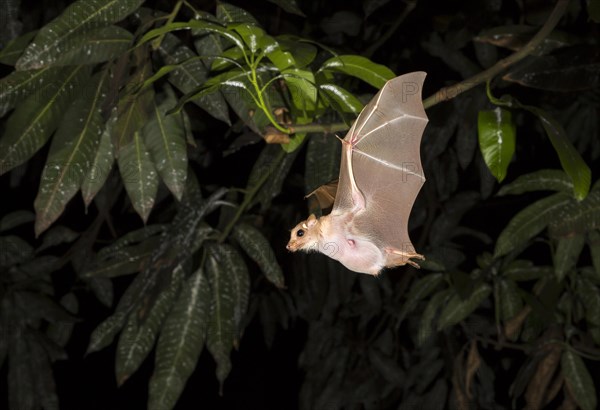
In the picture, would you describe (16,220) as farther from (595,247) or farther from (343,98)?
(595,247)

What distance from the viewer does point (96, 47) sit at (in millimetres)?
1294

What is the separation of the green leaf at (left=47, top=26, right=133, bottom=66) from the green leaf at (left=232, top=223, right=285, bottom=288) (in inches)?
27.1

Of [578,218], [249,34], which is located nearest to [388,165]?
[249,34]

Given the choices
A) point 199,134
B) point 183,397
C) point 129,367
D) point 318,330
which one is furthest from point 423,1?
point 183,397

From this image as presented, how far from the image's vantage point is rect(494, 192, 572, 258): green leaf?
6.09 feet

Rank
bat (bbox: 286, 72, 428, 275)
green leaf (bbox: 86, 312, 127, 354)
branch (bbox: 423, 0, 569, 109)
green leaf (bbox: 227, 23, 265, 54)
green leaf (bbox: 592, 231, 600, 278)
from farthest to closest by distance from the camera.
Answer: green leaf (bbox: 592, 231, 600, 278)
green leaf (bbox: 86, 312, 127, 354)
green leaf (bbox: 227, 23, 265, 54)
branch (bbox: 423, 0, 569, 109)
bat (bbox: 286, 72, 428, 275)

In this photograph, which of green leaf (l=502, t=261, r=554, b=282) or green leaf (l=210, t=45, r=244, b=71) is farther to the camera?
green leaf (l=502, t=261, r=554, b=282)

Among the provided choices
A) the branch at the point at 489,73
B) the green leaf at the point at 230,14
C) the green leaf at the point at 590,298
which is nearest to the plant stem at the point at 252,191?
the green leaf at the point at 230,14

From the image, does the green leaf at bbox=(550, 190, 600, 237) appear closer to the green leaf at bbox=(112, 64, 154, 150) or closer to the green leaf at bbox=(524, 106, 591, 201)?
the green leaf at bbox=(524, 106, 591, 201)

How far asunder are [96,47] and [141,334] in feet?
2.58

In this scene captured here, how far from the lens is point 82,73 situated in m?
1.37

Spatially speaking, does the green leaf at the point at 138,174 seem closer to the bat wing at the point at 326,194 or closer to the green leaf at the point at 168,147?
the green leaf at the point at 168,147

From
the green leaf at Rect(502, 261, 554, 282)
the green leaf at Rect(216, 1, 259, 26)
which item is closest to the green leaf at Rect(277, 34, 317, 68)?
the green leaf at Rect(216, 1, 259, 26)

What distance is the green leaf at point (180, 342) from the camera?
169 centimetres
